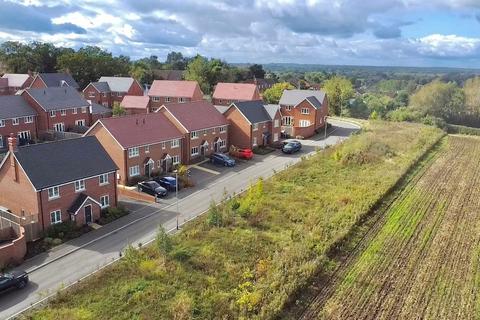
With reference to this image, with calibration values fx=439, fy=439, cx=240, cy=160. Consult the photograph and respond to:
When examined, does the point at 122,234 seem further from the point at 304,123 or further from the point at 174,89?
the point at 174,89

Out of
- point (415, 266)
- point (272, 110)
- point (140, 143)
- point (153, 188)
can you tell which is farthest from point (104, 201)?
point (272, 110)

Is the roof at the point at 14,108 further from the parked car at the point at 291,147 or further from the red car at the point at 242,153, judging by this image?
the parked car at the point at 291,147

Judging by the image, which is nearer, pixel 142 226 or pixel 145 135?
pixel 142 226

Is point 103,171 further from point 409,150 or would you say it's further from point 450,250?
point 409,150

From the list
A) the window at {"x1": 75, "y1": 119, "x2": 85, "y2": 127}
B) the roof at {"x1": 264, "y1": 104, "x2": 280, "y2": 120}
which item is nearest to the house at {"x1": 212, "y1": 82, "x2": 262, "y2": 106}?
the roof at {"x1": 264, "y1": 104, "x2": 280, "y2": 120}

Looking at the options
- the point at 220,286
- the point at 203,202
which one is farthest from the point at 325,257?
the point at 203,202

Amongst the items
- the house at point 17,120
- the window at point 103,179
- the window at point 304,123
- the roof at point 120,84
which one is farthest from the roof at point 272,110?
the roof at point 120,84
